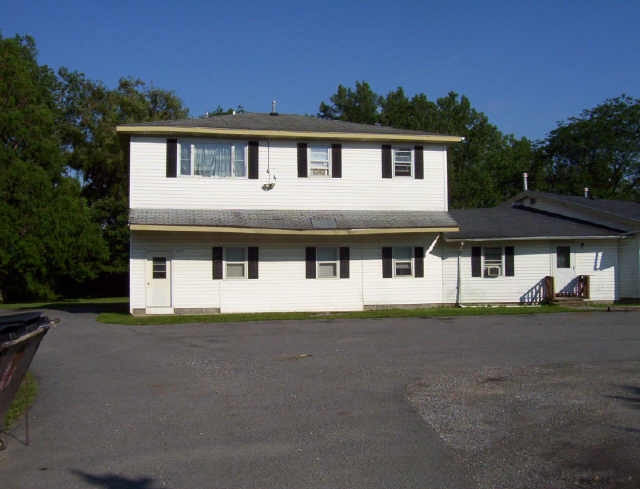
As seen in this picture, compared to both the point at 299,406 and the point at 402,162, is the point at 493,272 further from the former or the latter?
the point at 299,406

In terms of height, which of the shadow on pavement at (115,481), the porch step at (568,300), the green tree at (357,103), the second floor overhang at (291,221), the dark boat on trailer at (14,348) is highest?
the green tree at (357,103)

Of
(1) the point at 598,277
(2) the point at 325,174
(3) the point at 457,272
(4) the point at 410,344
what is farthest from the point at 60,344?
(1) the point at 598,277

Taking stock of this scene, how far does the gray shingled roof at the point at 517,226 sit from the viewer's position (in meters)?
23.5

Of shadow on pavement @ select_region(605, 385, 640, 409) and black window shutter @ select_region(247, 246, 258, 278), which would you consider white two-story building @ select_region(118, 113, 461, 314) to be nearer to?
black window shutter @ select_region(247, 246, 258, 278)

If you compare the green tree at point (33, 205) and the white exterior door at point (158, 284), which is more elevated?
the green tree at point (33, 205)

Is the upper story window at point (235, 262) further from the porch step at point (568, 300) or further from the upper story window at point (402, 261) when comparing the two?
the porch step at point (568, 300)

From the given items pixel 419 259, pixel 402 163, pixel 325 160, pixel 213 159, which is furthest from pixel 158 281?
pixel 402 163

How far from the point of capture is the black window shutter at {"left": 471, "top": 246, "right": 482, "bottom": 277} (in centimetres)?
2339

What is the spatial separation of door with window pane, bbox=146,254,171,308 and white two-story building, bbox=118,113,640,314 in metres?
0.04

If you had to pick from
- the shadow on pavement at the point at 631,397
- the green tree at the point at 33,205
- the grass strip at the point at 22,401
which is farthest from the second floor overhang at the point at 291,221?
the green tree at the point at 33,205

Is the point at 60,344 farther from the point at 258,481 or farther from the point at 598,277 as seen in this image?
the point at 598,277

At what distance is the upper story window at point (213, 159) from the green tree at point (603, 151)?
40.2 metres

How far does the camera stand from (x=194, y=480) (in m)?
5.38

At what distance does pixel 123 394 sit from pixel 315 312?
12.9 meters
